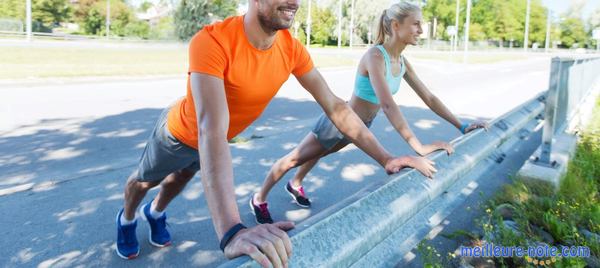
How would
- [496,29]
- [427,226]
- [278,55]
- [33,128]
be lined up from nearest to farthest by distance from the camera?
[427,226], [278,55], [33,128], [496,29]

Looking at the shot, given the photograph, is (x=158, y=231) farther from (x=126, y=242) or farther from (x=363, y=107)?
(x=363, y=107)

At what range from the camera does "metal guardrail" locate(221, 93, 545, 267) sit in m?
1.23

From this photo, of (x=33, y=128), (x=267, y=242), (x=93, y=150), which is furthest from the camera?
(x=33, y=128)

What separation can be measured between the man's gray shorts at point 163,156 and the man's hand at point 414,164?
126 cm

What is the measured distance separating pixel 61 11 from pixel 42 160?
2534 inches

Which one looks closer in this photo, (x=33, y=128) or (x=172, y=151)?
(x=172, y=151)

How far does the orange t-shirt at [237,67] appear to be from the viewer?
2.25 meters

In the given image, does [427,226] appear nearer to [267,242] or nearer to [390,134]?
[267,242]

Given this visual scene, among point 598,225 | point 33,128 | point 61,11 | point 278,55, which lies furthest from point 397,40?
point 61,11

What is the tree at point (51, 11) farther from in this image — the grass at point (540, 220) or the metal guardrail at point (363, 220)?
the metal guardrail at point (363, 220)

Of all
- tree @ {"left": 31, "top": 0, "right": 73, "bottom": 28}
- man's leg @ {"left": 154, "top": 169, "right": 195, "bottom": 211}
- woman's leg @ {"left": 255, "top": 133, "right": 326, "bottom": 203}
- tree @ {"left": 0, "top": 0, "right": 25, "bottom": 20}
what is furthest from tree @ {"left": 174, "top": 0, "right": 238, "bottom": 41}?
man's leg @ {"left": 154, "top": 169, "right": 195, "bottom": 211}

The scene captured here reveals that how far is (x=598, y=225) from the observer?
339 centimetres

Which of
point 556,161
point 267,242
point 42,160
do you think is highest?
point 267,242

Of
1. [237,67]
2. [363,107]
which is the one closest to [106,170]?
[363,107]
